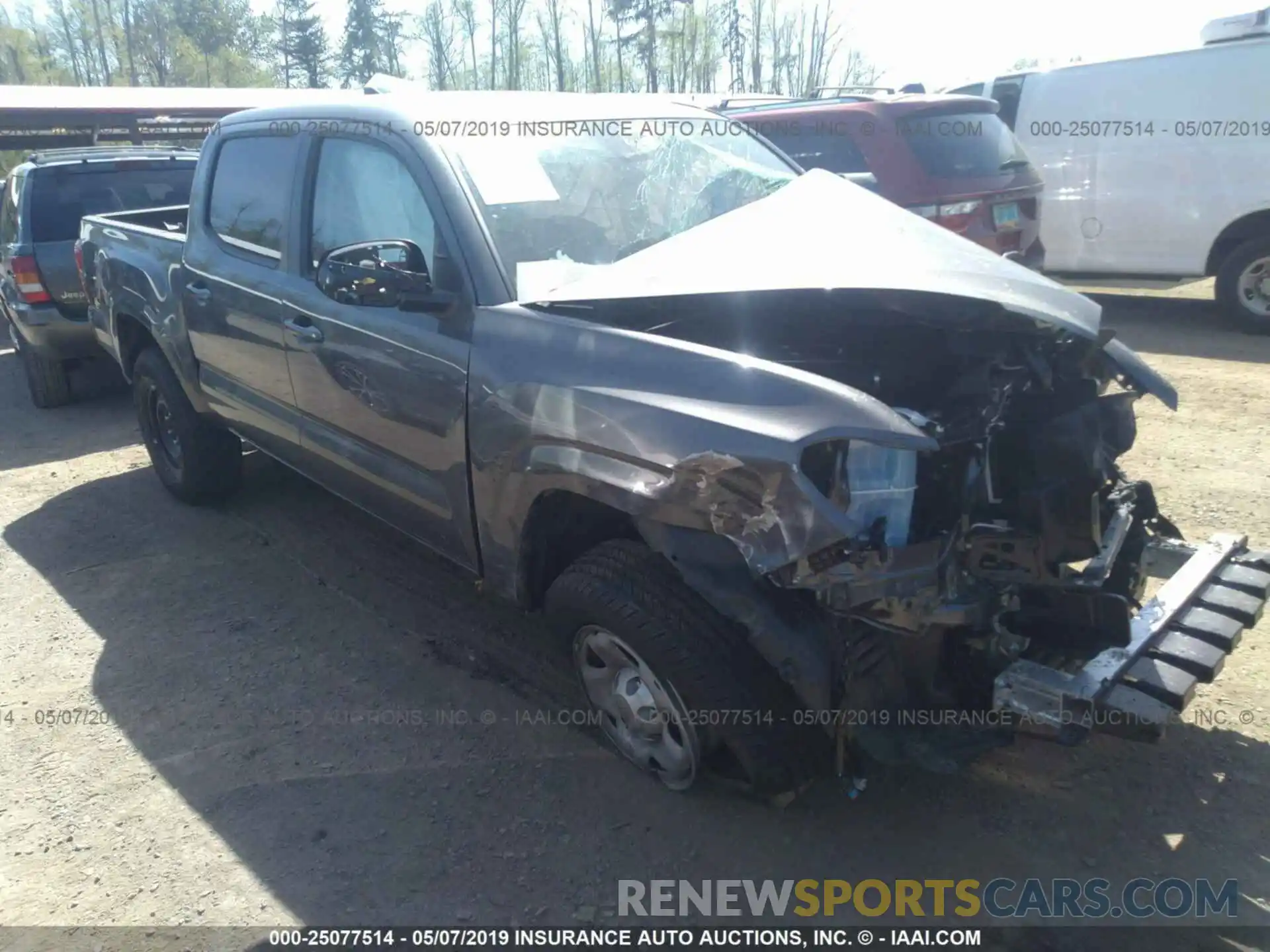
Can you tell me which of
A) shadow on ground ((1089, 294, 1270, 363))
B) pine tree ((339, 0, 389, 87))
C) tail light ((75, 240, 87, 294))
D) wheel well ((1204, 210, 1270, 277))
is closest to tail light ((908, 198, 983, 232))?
shadow on ground ((1089, 294, 1270, 363))

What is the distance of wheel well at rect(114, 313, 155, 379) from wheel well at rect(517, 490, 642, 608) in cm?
358

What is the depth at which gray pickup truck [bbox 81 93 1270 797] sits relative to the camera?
2.43m

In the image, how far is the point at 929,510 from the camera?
2.61m

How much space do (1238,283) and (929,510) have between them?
23.6 ft

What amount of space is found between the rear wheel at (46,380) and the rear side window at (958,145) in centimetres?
669

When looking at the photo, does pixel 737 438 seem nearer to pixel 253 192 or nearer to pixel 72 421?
pixel 253 192

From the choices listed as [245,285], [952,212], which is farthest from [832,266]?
[952,212]

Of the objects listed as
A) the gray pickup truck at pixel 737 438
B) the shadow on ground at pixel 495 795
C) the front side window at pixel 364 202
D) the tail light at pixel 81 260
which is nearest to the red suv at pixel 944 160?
the gray pickup truck at pixel 737 438

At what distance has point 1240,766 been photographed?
119 inches

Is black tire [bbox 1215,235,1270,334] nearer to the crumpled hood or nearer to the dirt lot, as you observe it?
the dirt lot

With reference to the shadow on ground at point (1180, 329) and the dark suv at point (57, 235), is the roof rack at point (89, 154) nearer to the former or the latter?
the dark suv at point (57, 235)

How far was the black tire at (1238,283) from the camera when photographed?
813 cm

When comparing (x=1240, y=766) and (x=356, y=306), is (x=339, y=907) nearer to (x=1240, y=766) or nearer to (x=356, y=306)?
(x=356, y=306)

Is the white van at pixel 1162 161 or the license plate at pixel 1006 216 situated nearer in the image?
the license plate at pixel 1006 216
